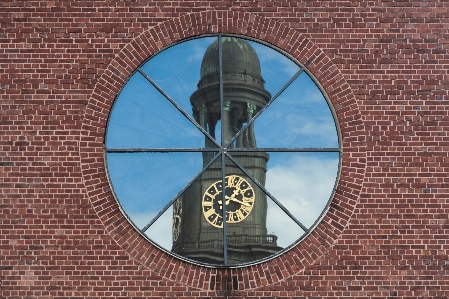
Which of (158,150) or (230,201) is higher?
(158,150)

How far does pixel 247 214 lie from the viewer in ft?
42.4

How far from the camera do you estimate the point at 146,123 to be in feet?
43.1

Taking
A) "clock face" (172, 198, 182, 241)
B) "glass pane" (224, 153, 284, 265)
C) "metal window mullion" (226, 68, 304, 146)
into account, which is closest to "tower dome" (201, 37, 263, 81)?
"metal window mullion" (226, 68, 304, 146)

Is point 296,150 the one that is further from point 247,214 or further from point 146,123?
point 146,123

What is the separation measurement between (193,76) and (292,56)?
1.49m

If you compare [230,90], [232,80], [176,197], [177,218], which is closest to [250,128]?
[230,90]

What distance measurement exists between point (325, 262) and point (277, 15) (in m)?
3.69

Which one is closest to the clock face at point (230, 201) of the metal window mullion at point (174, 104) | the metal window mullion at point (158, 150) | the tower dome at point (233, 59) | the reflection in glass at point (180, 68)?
the metal window mullion at point (158, 150)

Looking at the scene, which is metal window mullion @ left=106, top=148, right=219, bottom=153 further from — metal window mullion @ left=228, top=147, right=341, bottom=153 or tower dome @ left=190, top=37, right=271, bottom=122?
tower dome @ left=190, top=37, right=271, bottom=122

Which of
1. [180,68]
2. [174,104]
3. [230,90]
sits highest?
[180,68]

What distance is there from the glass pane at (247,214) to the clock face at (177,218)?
682 millimetres

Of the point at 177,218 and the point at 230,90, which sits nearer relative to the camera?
the point at 177,218

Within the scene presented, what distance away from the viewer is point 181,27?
13406mm

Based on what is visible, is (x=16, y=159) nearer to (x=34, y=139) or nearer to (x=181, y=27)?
(x=34, y=139)
